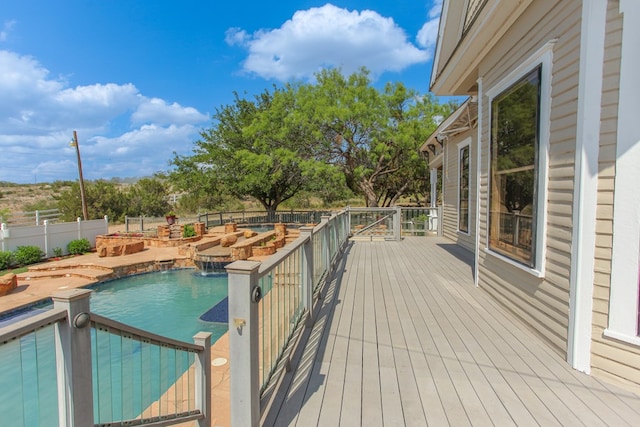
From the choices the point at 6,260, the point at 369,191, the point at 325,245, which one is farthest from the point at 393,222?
the point at 6,260

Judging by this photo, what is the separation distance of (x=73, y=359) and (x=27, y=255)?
1385 cm

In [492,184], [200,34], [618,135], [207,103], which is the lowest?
[492,184]

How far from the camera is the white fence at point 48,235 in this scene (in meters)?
11.3

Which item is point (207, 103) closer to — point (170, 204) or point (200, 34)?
point (200, 34)

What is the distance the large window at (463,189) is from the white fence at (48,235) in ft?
47.0

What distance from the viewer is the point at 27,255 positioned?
36.9ft

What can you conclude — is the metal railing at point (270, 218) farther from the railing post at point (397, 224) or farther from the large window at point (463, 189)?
the large window at point (463, 189)

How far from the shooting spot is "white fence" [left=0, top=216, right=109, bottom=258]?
37.1 feet

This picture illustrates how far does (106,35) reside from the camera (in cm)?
1355

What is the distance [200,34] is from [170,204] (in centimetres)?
1464

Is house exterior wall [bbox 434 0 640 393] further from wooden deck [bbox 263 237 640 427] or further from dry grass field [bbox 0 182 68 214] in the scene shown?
dry grass field [bbox 0 182 68 214]

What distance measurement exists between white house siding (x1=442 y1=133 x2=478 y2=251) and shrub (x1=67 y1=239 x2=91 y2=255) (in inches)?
538

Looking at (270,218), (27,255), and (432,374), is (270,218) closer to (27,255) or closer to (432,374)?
(27,255)

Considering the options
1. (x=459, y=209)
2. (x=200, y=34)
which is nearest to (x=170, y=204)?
(x=200, y=34)
